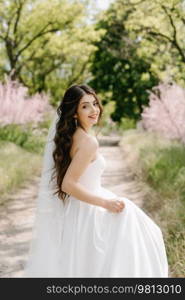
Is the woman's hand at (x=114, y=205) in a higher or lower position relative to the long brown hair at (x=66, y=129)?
lower

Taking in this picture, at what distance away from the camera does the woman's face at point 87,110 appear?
10.7 feet

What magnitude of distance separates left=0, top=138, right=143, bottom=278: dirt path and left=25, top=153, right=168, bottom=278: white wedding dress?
4.24ft

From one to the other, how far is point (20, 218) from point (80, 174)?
148 inches

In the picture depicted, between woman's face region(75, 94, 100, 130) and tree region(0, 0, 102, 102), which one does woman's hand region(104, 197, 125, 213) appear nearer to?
woman's face region(75, 94, 100, 130)

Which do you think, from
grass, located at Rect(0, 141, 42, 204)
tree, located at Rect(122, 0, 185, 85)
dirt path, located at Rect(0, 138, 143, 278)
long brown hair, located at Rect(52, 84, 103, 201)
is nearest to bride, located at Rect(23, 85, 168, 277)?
long brown hair, located at Rect(52, 84, 103, 201)

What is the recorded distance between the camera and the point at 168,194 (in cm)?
700

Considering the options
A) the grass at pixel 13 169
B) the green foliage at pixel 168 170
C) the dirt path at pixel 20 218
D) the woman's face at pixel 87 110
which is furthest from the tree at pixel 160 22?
the woman's face at pixel 87 110

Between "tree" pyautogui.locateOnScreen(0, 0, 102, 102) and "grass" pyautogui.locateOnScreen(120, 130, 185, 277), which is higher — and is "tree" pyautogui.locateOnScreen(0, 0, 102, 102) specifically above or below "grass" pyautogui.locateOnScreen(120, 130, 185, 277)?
above

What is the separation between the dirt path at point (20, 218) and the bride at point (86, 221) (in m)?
1.28

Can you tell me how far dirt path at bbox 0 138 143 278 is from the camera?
4.91m

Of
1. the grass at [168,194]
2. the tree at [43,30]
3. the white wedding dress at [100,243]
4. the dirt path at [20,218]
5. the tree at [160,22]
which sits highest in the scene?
the tree at [43,30]

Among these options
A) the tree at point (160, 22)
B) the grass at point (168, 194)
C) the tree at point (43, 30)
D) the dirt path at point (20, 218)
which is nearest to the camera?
the grass at point (168, 194)

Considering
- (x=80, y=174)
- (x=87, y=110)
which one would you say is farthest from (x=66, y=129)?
(x=80, y=174)

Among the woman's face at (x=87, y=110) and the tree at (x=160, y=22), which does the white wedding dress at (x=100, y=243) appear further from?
the tree at (x=160, y=22)
